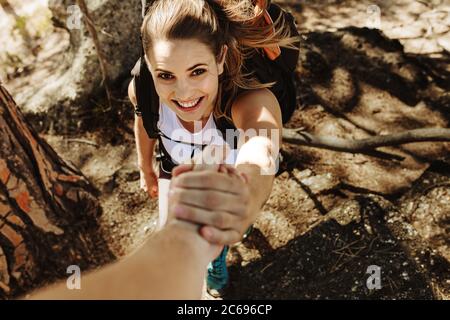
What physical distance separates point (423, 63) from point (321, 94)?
0.96 metres

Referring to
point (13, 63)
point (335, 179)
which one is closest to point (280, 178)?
point (335, 179)

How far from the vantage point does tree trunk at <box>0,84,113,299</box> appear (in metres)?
2.45

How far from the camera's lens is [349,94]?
391 cm

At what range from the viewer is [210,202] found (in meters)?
1.45

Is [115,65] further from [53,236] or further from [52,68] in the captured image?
[53,236]

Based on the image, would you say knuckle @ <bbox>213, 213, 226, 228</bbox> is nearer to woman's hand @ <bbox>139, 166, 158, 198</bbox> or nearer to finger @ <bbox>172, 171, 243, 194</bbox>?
finger @ <bbox>172, 171, 243, 194</bbox>

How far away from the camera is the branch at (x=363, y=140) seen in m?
3.19

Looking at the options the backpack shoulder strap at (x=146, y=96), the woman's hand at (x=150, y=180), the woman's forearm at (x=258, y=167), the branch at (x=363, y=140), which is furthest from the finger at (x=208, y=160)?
the branch at (x=363, y=140)

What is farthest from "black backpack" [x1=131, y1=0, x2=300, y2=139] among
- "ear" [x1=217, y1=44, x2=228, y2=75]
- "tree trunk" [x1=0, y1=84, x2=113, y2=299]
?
"tree trunk" [x1=0, y1=84, x2=113, y2=299]

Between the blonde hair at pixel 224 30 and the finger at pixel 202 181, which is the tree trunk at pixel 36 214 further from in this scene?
the finger at pixel 202 181

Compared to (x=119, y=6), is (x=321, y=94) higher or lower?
lower

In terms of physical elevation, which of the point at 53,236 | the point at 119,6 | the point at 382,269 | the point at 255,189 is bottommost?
the point at 382,269

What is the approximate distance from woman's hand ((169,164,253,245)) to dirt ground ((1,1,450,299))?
153 centimetres

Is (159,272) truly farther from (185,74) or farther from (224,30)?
(224,30)
